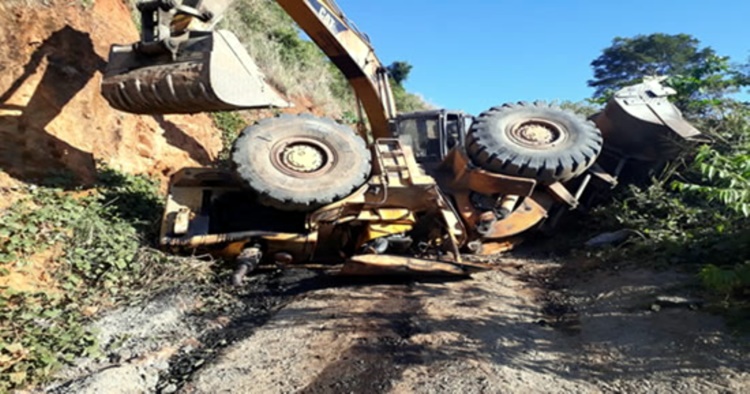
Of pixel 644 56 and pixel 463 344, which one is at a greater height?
pixel 644 56

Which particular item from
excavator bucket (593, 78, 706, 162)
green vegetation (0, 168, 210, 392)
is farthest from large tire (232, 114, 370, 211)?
excavator bucket (593, 78, 706, 162)

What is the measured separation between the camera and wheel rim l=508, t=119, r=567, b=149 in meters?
6.79

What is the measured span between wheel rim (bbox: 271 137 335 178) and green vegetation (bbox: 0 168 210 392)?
137 centimetres

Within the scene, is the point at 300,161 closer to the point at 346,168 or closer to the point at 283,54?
the point at 346,168

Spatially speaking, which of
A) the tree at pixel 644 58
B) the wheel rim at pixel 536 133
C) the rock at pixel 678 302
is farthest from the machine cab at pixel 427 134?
the tree at pixel 644 58

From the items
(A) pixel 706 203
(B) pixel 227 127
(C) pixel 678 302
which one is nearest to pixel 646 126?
(A) pixel 706 203

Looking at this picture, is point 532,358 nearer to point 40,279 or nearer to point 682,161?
point 40,279

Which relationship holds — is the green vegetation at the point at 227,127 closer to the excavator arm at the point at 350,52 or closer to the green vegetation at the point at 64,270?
the excavator arm at the point at 350,52

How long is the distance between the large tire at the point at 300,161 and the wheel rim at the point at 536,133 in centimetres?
224

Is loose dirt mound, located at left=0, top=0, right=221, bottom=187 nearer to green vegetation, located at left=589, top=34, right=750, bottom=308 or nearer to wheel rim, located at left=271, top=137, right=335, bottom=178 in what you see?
wheel rim, located at left=271, top=137, right=335, bottom=178

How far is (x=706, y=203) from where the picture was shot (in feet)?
19.7

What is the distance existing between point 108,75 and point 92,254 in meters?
1.82

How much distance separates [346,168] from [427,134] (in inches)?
124

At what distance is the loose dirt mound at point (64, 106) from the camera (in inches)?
228
